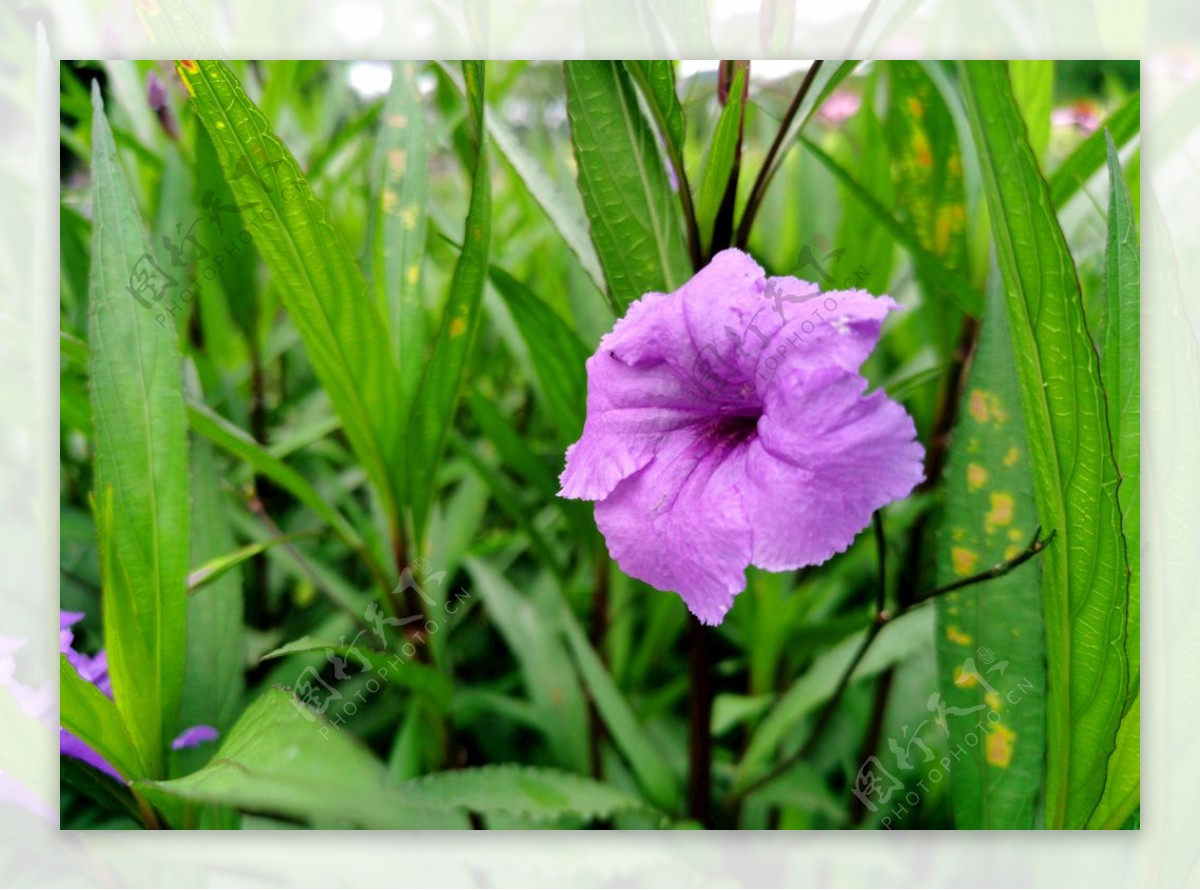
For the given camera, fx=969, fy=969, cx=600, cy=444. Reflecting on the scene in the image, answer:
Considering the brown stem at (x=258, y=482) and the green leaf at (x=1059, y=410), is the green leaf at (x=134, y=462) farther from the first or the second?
the green leaf at (x=1059, y=410)

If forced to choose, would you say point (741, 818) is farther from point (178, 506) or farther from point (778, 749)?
point (178, 506)

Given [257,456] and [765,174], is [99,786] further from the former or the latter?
[765,174]

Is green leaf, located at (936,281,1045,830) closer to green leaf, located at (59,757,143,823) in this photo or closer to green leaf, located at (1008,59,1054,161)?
green leaf, located at (1008,59,1054,161)

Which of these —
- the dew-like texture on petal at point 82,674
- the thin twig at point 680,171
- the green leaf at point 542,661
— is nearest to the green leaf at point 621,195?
the thin twig at point 680,171

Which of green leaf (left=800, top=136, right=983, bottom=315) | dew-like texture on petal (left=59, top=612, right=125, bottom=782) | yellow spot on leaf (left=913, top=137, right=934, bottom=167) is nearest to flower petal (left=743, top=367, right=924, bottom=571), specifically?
green leaf (left=800, top=136, right=983, bottom=315)

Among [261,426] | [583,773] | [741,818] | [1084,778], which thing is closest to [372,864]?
[583,773]

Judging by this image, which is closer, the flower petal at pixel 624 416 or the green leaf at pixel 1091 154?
the flower petal at pixel 624 416
